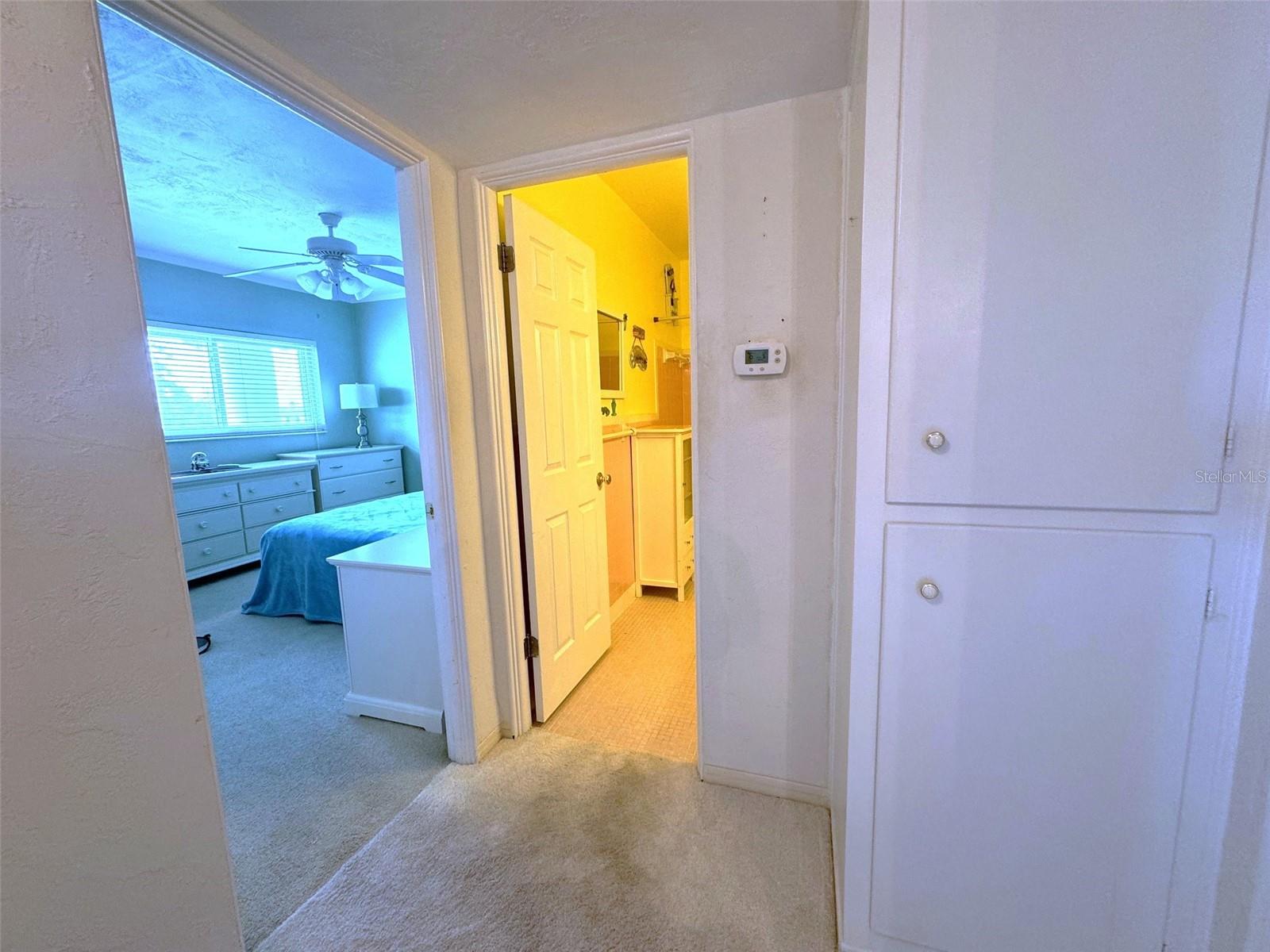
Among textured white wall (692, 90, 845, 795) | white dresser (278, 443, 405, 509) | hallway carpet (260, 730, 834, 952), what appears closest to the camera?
hallway carpet (260, 730, 834, 952)

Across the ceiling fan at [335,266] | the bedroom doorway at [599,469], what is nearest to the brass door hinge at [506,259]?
the bedroom doorway at [599,469]

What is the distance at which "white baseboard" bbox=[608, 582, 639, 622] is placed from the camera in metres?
2.86

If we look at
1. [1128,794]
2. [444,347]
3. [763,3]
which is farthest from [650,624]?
[763,3]

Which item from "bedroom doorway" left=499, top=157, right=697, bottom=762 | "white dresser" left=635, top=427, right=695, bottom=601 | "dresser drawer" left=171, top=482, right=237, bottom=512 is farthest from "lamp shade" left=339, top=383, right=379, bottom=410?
"white dresser" left=635, top=427, right=695, bottom=601

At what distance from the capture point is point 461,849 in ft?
4.61

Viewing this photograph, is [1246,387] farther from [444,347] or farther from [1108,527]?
[444,347]

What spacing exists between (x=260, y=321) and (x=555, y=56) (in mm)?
4685

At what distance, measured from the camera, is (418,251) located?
5.00 feet

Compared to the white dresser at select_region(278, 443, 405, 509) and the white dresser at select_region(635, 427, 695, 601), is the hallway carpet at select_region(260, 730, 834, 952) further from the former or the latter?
the white dresser at select_region(278, 443, 405, 509)

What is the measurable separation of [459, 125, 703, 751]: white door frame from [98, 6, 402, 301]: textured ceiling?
505mm

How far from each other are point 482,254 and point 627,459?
1578mm

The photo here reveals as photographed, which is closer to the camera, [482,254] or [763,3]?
[763,3]

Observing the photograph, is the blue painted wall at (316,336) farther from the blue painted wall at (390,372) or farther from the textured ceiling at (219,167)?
the textured ceiling at (219,167)

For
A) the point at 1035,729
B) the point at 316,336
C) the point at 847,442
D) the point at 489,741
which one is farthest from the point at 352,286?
the point at 1035,729
